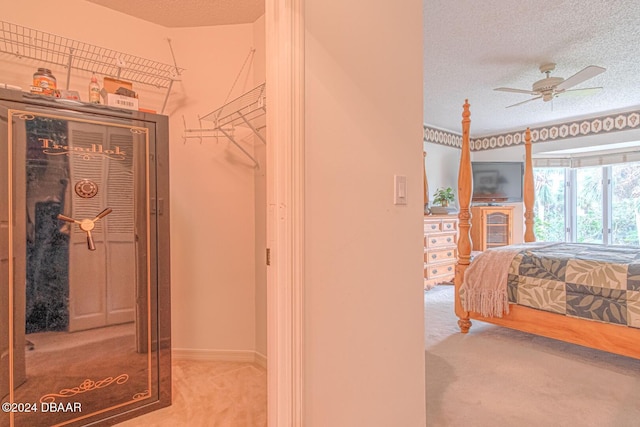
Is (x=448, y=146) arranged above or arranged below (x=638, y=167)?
above

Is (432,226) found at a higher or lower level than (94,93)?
lower

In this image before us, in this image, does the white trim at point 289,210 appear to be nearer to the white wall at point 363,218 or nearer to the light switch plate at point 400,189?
the white wall at point 363,218

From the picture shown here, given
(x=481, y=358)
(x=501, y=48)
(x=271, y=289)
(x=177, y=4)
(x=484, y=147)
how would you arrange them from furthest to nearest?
(x=484, y=147) → (x=501, y=48) → (x=481, y=358) → (x=177, y=4) → (x=271, y=289)

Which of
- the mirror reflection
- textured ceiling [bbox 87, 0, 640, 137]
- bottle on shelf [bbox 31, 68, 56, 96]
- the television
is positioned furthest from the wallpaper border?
bottle on shelf [bbox 31, 68, 56, 96]

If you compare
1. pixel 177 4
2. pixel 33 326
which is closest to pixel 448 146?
pixel 177 4

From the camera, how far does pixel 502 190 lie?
562 centimetres

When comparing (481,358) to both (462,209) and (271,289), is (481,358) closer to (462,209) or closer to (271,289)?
(462,209)

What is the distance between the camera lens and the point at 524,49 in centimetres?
292

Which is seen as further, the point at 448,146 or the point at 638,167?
the point at 448,146

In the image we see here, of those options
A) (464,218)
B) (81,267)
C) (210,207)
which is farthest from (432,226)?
(81,267)

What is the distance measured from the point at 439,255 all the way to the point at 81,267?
4135mm

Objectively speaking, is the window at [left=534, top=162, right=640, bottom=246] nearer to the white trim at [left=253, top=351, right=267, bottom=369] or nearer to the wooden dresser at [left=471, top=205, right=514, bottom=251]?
→ the wooden dresser at [left=471, top=205, right=514, bottom=251]

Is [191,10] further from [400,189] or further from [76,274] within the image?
[400,189]

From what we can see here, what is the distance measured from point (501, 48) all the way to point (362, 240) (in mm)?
2764
